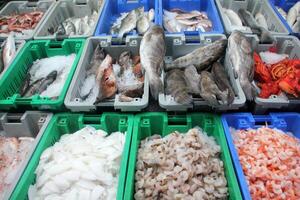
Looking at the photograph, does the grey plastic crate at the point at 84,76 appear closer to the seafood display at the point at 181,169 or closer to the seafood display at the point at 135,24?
Answer: the seafood display at the point at 135,24

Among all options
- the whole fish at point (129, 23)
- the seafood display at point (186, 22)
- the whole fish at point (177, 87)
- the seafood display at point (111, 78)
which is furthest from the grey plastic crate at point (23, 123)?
the seafood display at point (186, 22)

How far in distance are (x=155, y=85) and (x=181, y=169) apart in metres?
0.61

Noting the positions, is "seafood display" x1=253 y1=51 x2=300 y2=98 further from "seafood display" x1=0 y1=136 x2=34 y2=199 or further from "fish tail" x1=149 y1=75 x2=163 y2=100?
"seafood display" x1=0 y1=136 x2=34 y2=199

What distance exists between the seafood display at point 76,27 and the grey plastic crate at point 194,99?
824mm

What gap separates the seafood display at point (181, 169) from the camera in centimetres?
158

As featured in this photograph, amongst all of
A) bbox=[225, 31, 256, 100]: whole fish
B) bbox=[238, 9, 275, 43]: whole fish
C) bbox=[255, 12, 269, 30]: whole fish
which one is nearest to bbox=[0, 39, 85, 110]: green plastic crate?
bbox=[225, 31, 256, 100]: whole fish

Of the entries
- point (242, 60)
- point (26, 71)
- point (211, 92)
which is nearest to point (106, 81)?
point (211, 92)

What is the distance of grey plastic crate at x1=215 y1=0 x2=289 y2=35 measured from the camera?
2.65 m

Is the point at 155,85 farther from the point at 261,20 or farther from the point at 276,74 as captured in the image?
the point at 261,20

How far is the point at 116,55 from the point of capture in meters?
2.56

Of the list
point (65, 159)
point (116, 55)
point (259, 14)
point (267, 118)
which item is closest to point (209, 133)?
point (267, 118)

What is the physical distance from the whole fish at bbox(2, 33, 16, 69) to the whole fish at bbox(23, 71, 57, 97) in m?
0.36

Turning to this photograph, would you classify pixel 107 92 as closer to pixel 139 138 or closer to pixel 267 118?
pixel 139 138

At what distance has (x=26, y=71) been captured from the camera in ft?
8.14
